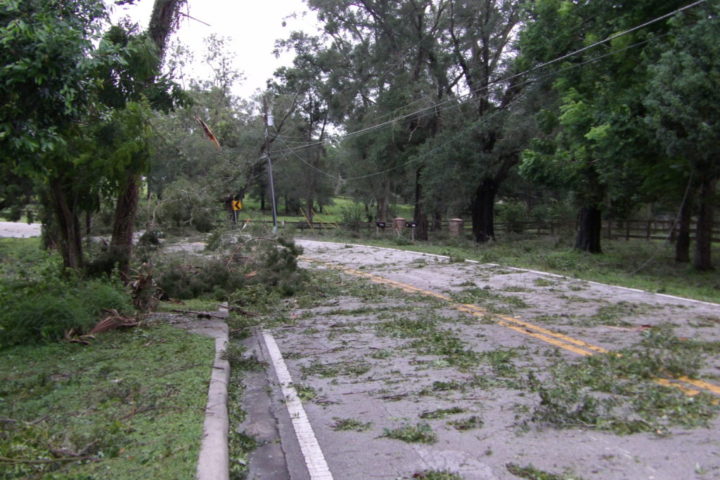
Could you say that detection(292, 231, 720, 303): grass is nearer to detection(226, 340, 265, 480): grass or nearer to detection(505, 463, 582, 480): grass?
detection(226, 340, 265, 480): grass

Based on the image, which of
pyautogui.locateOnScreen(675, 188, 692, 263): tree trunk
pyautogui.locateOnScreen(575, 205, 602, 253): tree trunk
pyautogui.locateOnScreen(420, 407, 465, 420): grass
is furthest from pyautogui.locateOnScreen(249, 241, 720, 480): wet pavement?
pyautogui.locateOnScreen(575, 205, 602, 253): tree trunk

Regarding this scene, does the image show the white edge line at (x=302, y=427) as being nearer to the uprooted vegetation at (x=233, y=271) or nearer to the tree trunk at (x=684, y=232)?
the uprooted vegetation at (x=233, y=271)

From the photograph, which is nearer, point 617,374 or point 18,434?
point 18,434

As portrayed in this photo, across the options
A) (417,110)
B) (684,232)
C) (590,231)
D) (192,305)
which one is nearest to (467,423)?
(192,305)

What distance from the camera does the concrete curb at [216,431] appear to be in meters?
4.50

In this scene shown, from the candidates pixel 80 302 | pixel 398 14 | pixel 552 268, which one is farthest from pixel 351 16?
pixel 80 302

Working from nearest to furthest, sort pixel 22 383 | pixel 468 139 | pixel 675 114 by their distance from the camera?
pixel 22 383
pixel 675 114
pixel 468 139

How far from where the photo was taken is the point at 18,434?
5.05 meters

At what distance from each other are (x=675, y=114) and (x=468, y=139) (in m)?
17.8

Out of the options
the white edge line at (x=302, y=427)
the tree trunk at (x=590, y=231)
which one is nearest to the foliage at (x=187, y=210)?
the white edge line at (x=302, y=427)

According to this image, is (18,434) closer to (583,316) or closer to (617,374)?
(617,374)

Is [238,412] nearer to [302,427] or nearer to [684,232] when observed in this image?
[302,427]

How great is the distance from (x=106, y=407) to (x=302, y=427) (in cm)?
187

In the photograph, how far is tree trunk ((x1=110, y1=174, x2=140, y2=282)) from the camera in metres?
12.3
